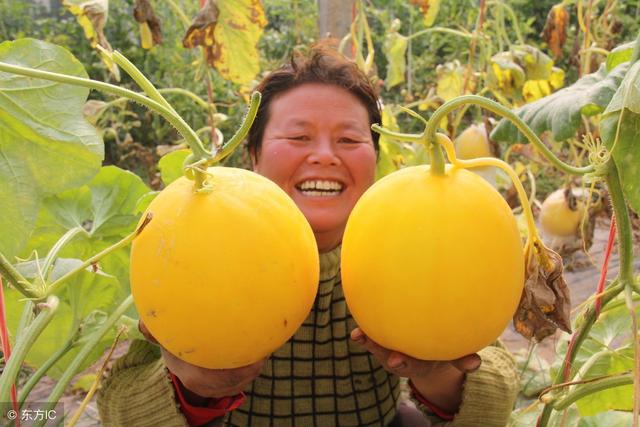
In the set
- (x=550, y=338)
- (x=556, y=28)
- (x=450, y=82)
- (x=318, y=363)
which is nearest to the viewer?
(x=318, y=363)

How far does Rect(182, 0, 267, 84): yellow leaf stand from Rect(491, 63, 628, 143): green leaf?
83 cm

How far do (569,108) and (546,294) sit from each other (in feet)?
0.85

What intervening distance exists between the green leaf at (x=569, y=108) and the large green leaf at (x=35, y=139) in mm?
598

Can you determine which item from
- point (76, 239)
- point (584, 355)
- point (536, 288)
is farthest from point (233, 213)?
point (584, 355)

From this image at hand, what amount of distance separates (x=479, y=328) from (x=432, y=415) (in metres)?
0.56

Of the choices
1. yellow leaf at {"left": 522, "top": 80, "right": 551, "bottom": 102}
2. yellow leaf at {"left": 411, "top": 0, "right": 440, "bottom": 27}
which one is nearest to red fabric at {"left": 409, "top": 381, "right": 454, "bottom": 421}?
yellow leaf at {"left": 411, "top": 0, "right": 440, "bottom": 27}

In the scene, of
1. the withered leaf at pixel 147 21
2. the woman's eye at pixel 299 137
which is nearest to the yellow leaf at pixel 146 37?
the withered leaf at pixel 147 21

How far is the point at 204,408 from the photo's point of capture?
1.08 metres

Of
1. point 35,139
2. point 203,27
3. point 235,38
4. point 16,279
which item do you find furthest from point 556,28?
point 16,279

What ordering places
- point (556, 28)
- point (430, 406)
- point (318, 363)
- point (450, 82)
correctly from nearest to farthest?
point (430, 406), point (318, 363), point (556, 28), point (450, 82)

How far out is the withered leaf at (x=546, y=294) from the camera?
776mm

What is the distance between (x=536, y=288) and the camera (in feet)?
2.55

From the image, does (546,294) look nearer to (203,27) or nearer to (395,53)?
(203,27)

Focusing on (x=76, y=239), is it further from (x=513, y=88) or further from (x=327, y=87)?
(x=513, y=88)
